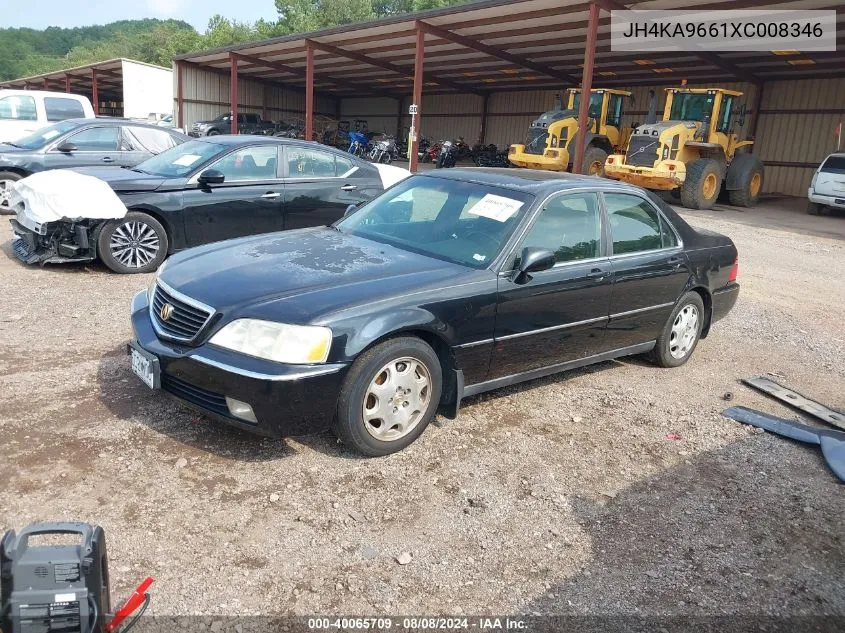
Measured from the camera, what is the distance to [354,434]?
346cm

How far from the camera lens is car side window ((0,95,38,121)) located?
40.1 ft

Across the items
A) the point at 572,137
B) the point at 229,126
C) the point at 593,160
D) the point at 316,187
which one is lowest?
the point at 316,187

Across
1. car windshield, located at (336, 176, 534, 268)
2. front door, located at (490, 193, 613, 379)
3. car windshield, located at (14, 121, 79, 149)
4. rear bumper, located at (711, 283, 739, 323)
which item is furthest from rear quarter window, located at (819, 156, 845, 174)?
car windshield, located at (14, 121, 79, 149)

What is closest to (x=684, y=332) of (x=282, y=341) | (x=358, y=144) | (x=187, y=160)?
(x=282, y=341)

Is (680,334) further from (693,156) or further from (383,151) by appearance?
(383,151)

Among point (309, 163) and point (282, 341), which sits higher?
point (309, 163)

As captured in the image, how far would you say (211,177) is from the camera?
697cm

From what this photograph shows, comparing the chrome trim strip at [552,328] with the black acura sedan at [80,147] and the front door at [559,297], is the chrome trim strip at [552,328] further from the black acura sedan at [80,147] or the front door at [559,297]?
the black acura sedan at [80,147]

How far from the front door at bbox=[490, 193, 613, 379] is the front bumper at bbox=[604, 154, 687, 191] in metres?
11.7

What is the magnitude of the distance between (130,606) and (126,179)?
18.3 feet

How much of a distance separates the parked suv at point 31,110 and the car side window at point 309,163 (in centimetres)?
679

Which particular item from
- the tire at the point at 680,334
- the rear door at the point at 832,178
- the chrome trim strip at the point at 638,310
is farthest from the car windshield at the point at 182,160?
the rear door at the point at 832,178

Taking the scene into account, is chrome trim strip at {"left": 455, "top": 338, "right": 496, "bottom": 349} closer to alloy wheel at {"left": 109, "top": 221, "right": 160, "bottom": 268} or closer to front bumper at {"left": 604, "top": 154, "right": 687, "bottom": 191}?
alloy wheel at {"left": 109, "top": 221, "right": 160, "bottom": 268}

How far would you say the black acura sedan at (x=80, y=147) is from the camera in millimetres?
9320
